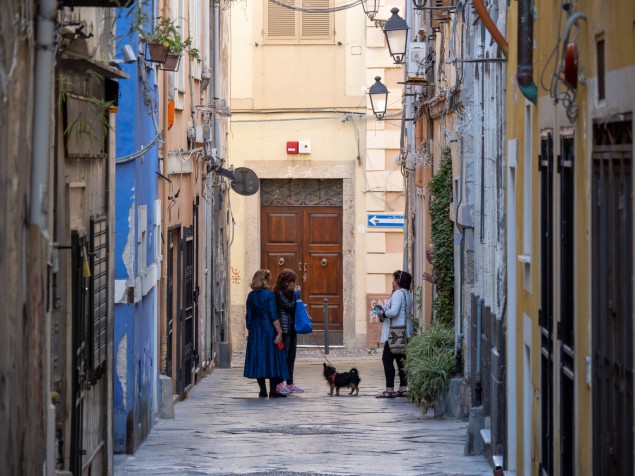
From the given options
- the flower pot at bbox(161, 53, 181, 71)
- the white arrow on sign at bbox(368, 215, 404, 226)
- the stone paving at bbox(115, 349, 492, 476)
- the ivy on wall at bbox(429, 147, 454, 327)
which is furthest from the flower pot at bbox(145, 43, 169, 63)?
the white arrow on sign at bbox(368, 215, 404, 226)

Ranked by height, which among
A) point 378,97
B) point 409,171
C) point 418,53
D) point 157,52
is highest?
point 418,53

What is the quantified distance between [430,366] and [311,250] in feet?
46.1

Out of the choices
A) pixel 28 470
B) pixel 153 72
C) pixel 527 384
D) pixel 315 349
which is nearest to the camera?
pixel 28 470

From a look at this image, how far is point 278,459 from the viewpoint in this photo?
11.8m

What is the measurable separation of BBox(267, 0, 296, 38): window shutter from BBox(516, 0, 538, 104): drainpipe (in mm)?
20089

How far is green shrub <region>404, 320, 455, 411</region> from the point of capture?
14.6 meters

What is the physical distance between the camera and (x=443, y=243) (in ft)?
53.3

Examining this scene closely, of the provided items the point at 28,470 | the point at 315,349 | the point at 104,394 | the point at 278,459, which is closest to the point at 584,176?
the point at 28,470

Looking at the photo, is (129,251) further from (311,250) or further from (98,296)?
(311,250)

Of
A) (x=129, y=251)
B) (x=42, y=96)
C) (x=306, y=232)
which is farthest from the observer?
(x=306, y=232)

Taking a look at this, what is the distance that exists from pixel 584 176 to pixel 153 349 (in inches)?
318

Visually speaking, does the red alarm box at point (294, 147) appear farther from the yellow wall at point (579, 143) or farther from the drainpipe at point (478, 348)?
the yellow wall at point (579, 143)

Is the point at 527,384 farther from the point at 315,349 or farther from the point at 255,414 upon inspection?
the point at 315,349

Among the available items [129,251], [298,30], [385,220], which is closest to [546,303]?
[129,251]
